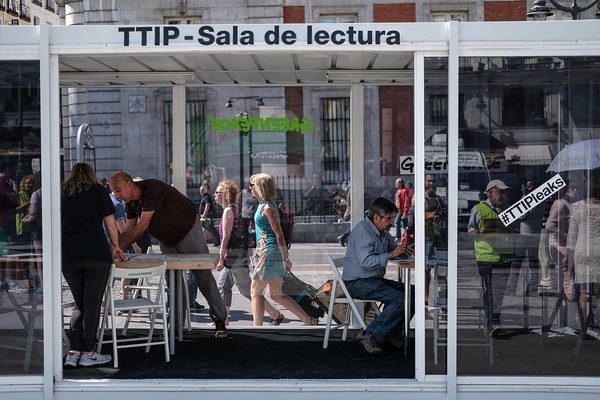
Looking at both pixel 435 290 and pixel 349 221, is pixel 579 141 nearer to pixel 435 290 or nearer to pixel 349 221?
pixel 435 290

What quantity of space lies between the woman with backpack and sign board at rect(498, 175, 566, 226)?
11.2 ft

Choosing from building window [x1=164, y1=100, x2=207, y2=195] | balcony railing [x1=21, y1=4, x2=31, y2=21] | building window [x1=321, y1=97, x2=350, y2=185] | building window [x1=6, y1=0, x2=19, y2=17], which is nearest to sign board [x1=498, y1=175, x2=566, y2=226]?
building window [x1=321, y1=97, x2=350, y2=185]

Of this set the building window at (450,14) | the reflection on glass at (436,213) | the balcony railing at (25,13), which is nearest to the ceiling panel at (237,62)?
the reflection on glass at (436,213)

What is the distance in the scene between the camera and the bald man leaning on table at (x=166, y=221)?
8234 millimetres

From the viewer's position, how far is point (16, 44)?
618 cm

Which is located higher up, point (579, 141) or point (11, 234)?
point (579, 141)

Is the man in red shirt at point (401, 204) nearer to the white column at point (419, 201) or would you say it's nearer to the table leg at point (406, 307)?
the table leg at point (406, 307)

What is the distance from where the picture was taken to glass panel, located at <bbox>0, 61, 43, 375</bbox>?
245 inches

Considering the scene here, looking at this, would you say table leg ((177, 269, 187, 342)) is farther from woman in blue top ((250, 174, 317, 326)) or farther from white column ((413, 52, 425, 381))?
white column ((413, 52, 425, 381))

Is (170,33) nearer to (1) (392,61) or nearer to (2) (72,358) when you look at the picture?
(1) (392,61)

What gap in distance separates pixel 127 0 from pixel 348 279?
834 inches

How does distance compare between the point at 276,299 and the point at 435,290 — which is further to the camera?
the point at 276,299

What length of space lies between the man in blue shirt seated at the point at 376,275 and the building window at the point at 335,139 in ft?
4.33

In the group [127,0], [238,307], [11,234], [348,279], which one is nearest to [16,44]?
[11,234]
